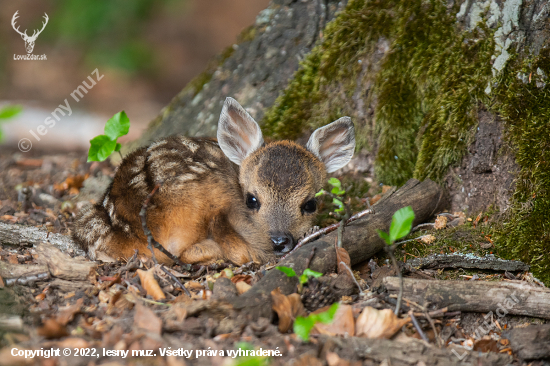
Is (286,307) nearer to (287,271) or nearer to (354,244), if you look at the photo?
(287,271)

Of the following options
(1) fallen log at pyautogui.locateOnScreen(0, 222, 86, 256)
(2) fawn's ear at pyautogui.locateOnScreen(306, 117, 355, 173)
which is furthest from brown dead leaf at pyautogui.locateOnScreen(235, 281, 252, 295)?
(2) fawn's ear at pyautogui.locateOnScreen(306, 117, 355, 173)

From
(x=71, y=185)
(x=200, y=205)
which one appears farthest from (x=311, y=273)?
(x=71, y=185)

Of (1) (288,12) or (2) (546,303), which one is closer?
(2) (546,303)

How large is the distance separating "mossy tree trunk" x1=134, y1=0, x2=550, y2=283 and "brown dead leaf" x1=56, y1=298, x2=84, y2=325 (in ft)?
10.7

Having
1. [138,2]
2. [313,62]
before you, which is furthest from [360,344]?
[138,2]

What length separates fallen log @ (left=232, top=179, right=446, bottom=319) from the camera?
2850 mm

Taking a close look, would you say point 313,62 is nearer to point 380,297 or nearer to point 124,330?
point 380,297

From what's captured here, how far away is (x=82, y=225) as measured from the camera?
402 centimetres

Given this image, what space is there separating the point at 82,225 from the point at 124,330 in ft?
5.43

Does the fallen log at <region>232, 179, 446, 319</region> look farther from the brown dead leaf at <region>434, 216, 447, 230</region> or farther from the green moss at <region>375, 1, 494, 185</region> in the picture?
the green moss at <region>375, 1, 494, 185</region>

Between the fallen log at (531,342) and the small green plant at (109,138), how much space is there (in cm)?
341

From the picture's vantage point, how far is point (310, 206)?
461cm

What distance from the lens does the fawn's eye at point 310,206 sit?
4566 mm

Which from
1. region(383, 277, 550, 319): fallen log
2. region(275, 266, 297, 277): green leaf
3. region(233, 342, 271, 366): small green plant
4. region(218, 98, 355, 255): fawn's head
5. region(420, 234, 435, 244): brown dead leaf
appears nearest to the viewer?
region(233, 342, 271, 366): small green plant
